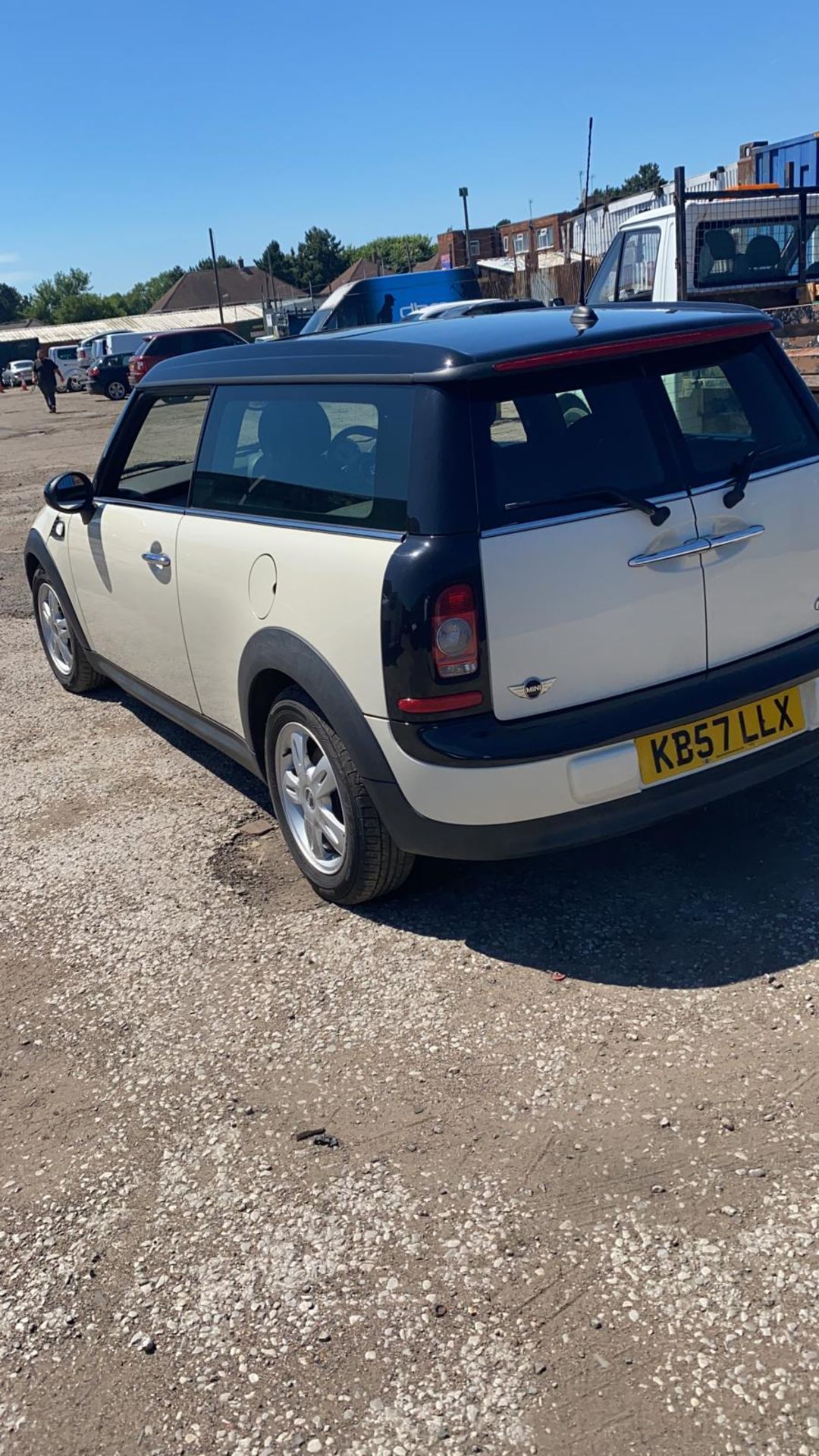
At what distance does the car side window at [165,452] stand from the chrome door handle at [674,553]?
192 cm

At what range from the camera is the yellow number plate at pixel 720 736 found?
3.22m

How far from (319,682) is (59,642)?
340 cm

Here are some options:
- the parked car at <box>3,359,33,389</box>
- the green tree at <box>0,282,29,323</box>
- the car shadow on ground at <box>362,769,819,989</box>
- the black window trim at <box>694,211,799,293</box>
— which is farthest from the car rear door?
the green tree at <box>0,282,29,323</box>

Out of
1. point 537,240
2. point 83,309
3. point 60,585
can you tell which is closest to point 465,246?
point 537,240

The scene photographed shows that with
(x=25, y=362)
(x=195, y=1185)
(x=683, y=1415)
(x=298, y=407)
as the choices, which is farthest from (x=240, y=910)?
(x=25, y=362)

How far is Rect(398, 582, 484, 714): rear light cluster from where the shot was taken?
9.89 feet

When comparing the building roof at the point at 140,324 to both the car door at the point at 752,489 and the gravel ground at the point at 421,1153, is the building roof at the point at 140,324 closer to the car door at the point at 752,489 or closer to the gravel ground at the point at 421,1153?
the car door at the point at 752,489

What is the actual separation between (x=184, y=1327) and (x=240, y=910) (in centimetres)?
170

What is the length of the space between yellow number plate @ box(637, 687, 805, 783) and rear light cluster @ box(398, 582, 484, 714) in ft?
1.70

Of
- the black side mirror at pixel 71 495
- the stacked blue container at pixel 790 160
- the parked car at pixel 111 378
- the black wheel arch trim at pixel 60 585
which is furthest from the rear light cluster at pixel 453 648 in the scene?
the parked car at pixel 111 378

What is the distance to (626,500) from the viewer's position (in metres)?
3.14

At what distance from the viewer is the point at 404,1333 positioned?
2186mm

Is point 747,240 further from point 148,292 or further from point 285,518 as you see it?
point 148,292

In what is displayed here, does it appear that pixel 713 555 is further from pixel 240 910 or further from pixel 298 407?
pixel 240 910
